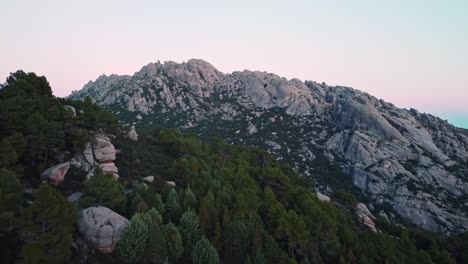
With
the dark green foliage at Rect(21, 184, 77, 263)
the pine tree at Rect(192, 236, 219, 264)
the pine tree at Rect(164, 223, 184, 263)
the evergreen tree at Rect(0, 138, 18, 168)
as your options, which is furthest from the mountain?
the dark green foliage at Rect(21, 184, 77, 263)

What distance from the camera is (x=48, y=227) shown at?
113ft

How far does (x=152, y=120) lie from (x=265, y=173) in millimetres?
128549

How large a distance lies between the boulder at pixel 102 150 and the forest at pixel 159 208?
9.54ft

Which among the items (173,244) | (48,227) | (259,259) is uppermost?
(48,227)

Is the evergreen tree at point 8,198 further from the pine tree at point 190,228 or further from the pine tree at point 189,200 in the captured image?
the pine tree at point 189,200

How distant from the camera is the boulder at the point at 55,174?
4772cm

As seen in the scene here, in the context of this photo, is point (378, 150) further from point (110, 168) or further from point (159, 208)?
point (110, 168)

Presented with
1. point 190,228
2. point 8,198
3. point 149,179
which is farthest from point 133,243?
point 149,179

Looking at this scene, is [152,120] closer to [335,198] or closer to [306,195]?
[335,198]

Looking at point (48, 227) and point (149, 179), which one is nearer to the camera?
point (48, 227)

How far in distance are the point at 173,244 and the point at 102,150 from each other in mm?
26004

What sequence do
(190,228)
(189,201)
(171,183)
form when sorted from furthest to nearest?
1. (171,183)
2. (189,201)
3. (190,228)

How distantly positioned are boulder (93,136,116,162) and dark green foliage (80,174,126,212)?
12.3 metres

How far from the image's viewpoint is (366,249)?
194 ft
